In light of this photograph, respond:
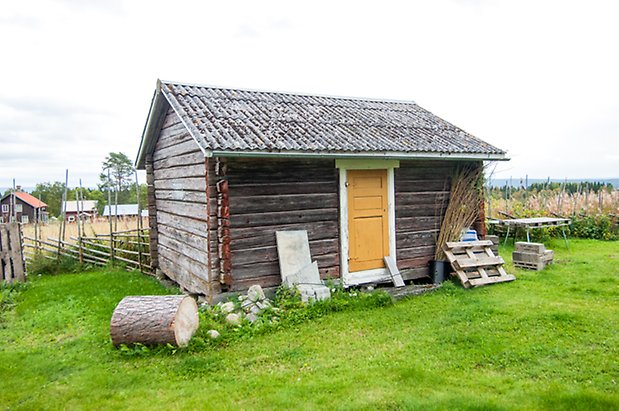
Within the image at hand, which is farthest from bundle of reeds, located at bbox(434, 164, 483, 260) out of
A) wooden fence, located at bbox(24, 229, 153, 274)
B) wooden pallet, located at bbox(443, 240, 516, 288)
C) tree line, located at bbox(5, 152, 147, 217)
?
tree line, located at bbox(5, 152, 147, 217)

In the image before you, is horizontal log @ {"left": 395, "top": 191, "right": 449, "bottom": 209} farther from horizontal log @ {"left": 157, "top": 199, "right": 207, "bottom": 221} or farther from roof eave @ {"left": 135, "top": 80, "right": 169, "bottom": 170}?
roof eave @ {"left": 135, "top": 80, "right": 169, "bottom": 170}

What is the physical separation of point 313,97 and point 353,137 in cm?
268

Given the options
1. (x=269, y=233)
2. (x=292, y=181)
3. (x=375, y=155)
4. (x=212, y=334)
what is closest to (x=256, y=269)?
(x=269, y=233)

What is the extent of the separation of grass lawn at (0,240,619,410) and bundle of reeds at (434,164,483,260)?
1.71 meters

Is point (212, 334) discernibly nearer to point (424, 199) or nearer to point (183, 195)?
point (183, 195)

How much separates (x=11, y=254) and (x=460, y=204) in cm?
1045

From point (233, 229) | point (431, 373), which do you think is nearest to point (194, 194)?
point (233, 229)

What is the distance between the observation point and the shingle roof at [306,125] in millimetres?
7324

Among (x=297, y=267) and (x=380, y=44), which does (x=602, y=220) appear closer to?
(x=380, y=44)

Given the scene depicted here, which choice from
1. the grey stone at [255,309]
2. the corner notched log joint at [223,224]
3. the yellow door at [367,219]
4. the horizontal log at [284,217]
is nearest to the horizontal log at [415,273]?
the yellow door at [367,219]

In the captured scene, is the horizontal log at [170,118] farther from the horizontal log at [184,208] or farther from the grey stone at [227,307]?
the grey stone at [227,307]

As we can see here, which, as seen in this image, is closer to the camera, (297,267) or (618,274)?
(297,267)

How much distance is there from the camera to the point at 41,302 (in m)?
8.98

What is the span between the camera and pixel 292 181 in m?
8.04
